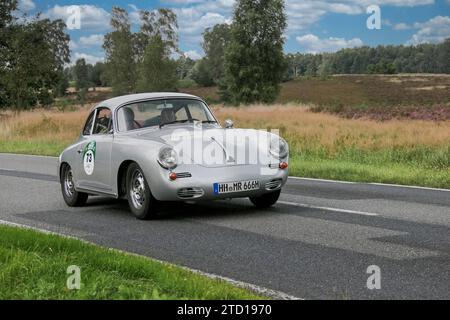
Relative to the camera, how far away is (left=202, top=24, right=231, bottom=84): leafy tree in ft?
418

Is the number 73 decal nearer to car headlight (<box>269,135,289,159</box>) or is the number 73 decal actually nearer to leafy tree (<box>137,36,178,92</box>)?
car headlight (<box>269,135,289,159</box>)

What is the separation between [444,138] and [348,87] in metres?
86.9

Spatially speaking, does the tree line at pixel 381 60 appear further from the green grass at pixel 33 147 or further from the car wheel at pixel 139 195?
the car wheel at pixel 139 195

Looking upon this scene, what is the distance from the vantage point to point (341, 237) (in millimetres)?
7719

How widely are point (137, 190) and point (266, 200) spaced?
1923 mm

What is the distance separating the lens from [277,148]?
30.9 feet

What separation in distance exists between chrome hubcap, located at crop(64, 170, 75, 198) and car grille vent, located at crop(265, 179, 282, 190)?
343 cm

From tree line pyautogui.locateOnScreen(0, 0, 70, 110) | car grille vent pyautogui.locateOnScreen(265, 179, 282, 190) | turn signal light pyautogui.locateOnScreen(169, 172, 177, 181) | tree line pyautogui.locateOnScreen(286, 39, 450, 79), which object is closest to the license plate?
car grille vent pyautogui.locateOnScreen(265, 179, 282, 190)

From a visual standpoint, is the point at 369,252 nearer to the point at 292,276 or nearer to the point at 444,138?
the point at 292,276

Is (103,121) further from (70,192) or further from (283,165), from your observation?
(283,165)

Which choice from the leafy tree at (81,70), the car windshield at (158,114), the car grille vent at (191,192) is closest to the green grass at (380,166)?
the car windshield at (158,114)

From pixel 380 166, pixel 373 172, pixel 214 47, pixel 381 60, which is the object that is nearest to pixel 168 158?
pixel 373 172

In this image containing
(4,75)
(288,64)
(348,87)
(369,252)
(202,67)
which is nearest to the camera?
(369,252)
